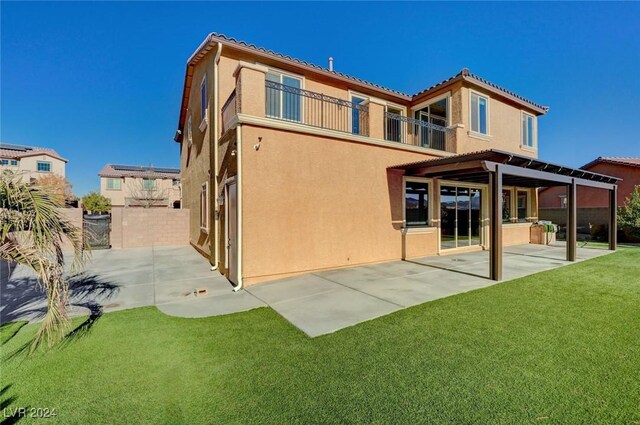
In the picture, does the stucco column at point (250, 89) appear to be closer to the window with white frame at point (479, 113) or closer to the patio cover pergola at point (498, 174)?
the patio cover pergola at point (498, 174)

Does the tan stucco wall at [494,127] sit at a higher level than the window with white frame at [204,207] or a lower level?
higher

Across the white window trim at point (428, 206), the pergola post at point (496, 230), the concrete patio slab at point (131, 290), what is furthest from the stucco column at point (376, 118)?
the concrete patio slab at point (131, 290)

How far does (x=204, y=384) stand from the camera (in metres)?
3.22

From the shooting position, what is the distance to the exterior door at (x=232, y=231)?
7656 millimetres

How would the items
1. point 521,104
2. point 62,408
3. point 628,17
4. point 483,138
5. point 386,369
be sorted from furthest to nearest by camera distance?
point 521,104, point 483,138, point 628,17, point 386,369, point 62,408

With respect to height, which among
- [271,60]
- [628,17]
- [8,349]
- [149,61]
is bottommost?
[8,349]

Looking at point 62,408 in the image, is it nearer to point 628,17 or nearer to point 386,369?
point 386,369

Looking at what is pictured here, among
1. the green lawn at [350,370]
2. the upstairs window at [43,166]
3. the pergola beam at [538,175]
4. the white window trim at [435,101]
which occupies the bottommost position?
the green lawn at [350,370]

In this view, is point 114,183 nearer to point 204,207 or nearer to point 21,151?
point 21,151

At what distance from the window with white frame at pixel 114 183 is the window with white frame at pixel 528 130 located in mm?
48013

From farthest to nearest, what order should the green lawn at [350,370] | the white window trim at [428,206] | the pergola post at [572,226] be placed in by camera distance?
the white window trim at [428,206]
the pergola post at [572,226]
the green lawn at [350,370]

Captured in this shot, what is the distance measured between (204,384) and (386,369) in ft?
7.02

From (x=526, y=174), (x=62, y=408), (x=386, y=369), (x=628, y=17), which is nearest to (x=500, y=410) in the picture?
(x=386, y=369)

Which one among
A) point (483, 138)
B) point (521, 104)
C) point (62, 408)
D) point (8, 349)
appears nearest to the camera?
point (62, 408)
